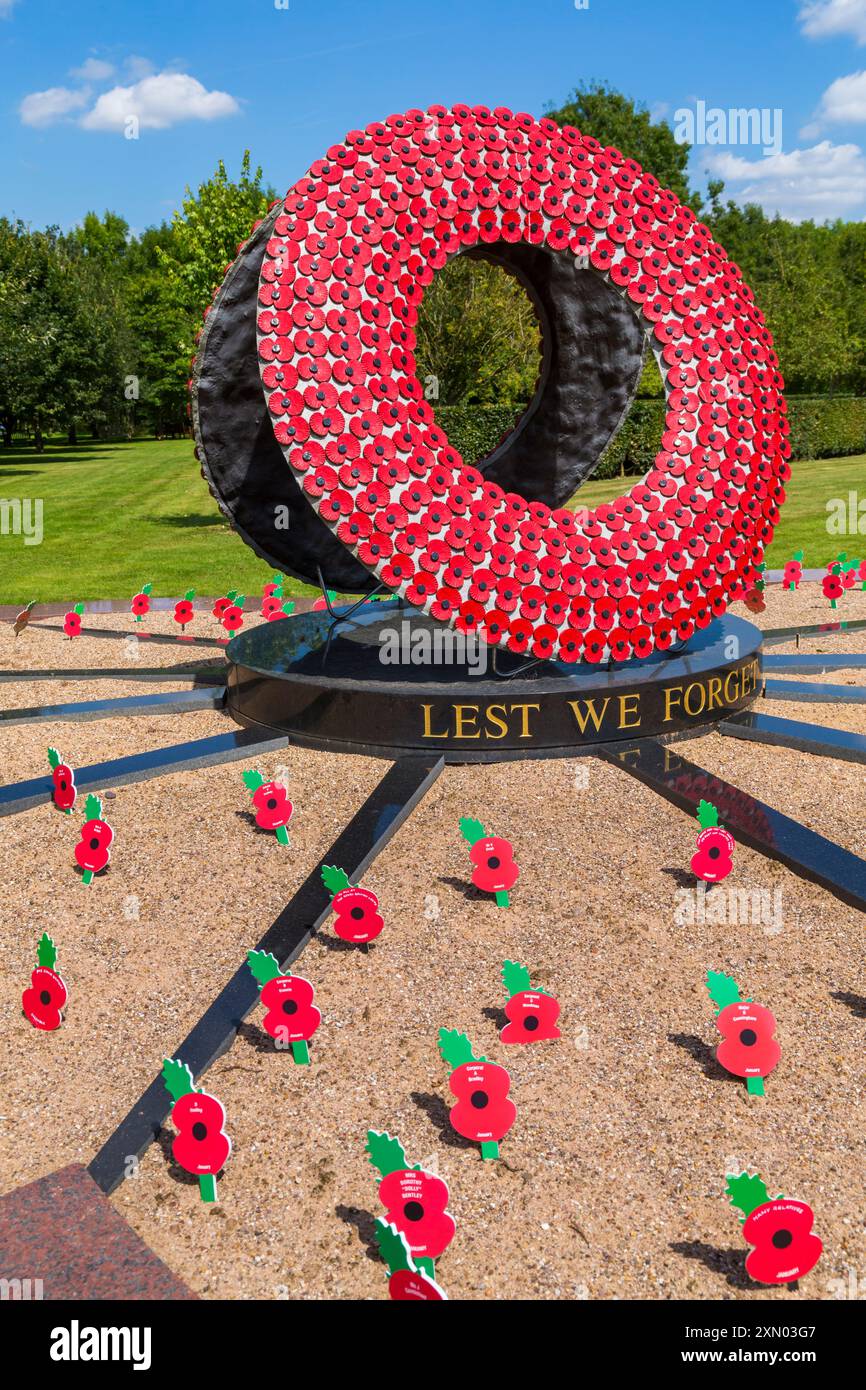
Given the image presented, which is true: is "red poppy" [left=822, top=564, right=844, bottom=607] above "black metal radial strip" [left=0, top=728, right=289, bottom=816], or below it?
above

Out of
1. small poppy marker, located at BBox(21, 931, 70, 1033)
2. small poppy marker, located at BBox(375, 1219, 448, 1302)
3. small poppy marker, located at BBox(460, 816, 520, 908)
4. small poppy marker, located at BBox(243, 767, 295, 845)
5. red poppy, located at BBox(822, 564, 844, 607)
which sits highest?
red poppy, located at BBox(822, 564, 844, 607)

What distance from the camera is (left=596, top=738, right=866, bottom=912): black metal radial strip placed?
21.3ft

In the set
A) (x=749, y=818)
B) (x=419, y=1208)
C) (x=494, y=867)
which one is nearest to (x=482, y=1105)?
(x=419, y=1208)

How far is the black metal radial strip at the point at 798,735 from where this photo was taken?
27.7 ft

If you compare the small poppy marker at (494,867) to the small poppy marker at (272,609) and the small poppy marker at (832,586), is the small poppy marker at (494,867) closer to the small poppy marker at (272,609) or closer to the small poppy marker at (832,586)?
the small poppy marker at (272,609)

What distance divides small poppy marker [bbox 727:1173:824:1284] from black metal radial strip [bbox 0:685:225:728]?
7.16 m

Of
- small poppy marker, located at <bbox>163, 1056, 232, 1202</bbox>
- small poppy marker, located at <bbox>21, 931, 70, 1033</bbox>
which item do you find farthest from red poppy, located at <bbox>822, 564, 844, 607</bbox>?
small poppy marker, located at <bbox>163, 1056, 232, 1202</bbox>

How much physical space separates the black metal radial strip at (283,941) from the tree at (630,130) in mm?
52304

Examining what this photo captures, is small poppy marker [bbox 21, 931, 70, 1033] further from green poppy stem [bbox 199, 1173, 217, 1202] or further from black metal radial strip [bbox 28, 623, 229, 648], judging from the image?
black metal radial strip [bbox 28, 623, 229, 648]

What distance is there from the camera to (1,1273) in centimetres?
386

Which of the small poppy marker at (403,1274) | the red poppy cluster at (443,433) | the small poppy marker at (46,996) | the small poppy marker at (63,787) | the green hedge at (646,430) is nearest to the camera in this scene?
the small poppy marker at (403,1274)

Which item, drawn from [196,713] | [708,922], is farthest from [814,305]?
[708,922]

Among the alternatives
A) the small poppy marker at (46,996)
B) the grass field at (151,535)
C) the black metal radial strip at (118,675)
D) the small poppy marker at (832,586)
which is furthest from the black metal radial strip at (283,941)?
the grass field at (151,535)

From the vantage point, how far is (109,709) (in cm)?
1003
